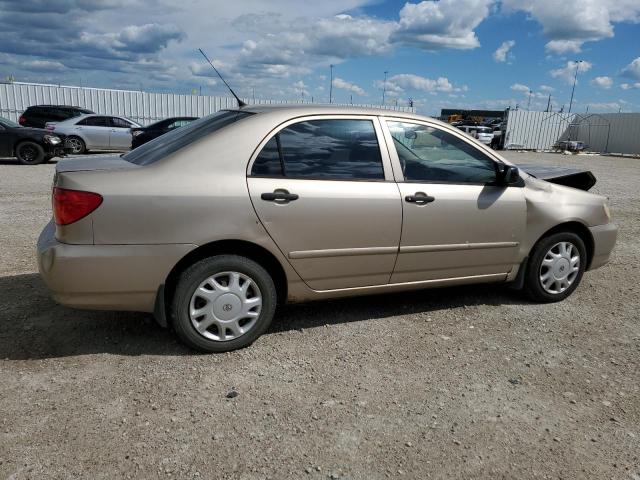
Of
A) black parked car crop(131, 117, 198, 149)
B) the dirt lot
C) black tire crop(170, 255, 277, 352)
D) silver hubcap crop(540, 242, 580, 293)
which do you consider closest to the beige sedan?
black tire crop(170, 255, 277, 352)

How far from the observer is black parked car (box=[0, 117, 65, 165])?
1450cm

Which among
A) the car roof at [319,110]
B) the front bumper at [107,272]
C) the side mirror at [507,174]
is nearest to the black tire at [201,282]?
the front bumper at [107,272]

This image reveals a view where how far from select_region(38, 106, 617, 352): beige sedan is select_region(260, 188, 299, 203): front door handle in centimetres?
1

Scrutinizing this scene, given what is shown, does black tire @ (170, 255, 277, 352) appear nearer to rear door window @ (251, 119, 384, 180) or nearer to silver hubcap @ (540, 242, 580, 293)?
rear door window @ (251, 119, 384, 180)

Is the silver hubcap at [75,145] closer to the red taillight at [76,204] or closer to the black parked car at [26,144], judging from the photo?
the black parked car at [26,144]

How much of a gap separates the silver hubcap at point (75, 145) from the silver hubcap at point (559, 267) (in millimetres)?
17213

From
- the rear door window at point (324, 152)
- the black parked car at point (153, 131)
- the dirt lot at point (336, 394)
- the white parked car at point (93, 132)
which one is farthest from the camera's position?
the white parked car at point (93, 132)

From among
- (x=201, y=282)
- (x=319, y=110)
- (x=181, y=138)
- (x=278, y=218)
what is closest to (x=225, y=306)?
(x=201, y=282)

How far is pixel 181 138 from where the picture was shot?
3.77 metres

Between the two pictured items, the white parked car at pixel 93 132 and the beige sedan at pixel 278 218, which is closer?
the beige sedan at pixel 278 218

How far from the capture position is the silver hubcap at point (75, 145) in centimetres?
1804

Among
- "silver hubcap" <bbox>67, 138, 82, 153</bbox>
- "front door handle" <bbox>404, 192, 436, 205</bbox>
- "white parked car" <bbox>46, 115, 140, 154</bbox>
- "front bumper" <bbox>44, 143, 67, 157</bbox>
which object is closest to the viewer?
"front door handle" <bbox>404, 192, 436, 205</bbox>

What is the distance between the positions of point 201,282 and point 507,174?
2444 mm

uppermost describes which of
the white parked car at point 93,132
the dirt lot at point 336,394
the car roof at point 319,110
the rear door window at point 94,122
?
the car roof at point 319,110
